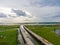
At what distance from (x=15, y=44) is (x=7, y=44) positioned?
1125mm

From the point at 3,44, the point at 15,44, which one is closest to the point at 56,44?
the point at 15,44

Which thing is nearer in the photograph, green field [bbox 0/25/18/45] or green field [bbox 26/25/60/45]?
green field [bbox 0/25/18/45]

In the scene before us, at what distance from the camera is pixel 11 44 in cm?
2453

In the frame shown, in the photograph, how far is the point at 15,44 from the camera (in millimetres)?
24078

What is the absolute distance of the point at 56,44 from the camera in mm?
24391

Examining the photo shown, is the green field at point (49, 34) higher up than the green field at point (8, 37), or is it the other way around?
the green field at point (8, 37)

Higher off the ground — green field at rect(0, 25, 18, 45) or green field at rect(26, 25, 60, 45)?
green field at rect(0, 25, 18, 45)

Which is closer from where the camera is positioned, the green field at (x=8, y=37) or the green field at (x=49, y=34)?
the green field at (x=8, y=37)

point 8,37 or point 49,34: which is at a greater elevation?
point 8,37

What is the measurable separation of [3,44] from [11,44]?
1.10 metres

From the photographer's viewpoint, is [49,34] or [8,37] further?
[49,34]

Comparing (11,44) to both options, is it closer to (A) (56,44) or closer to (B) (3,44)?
(B) (3,44)

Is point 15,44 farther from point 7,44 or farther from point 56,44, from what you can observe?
point 56,44

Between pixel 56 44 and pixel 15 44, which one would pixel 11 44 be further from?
pixel 56 44
